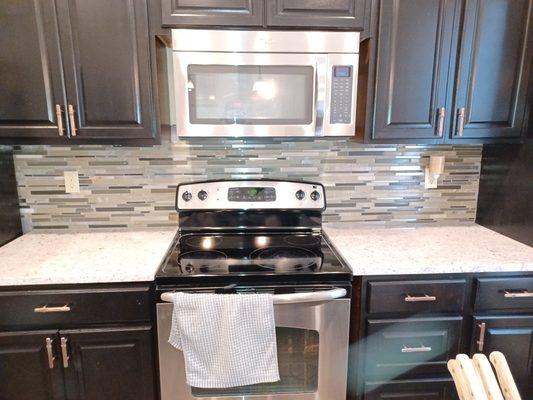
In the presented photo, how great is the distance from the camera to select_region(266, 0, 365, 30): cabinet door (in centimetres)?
142

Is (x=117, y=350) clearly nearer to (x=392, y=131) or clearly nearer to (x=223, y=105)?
(x=223, y=105)

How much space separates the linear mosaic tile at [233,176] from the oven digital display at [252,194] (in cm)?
11

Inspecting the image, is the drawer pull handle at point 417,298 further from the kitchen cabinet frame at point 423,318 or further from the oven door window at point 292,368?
the oven door window at point 292,368

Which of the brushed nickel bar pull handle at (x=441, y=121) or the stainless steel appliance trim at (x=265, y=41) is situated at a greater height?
the stainless steel appliance trim at (x=265, y=41)

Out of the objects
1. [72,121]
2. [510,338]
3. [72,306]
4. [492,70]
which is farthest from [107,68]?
[510,338]

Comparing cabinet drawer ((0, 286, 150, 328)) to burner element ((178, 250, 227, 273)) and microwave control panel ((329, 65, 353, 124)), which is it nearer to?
burner element ((178, 250, 227, 273))

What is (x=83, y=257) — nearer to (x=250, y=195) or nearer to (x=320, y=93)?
(x=250, y=195)

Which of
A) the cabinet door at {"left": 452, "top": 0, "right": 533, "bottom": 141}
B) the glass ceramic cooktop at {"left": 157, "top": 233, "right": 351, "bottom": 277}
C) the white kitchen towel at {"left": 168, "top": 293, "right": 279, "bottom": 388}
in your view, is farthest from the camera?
the cabinet door at {"left": 452, "top": 0, "right": 533, "bottom": 141}

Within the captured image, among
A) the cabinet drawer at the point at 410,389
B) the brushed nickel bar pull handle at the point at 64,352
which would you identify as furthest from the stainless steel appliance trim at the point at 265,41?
the cabinet drawer at the point at 410,389

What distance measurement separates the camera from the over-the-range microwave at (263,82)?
4.68 ft

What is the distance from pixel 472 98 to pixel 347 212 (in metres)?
0.79

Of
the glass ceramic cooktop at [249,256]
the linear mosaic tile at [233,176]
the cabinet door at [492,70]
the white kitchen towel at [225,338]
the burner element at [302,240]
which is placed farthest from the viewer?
the linear mosaic tile at [233,176]

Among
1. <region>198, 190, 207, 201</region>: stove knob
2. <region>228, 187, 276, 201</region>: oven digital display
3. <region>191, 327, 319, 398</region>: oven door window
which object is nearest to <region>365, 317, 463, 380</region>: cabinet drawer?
<region>191, 327, 319, 398</region>: oven door window

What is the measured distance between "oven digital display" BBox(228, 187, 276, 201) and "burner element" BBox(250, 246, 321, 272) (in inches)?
10.9
